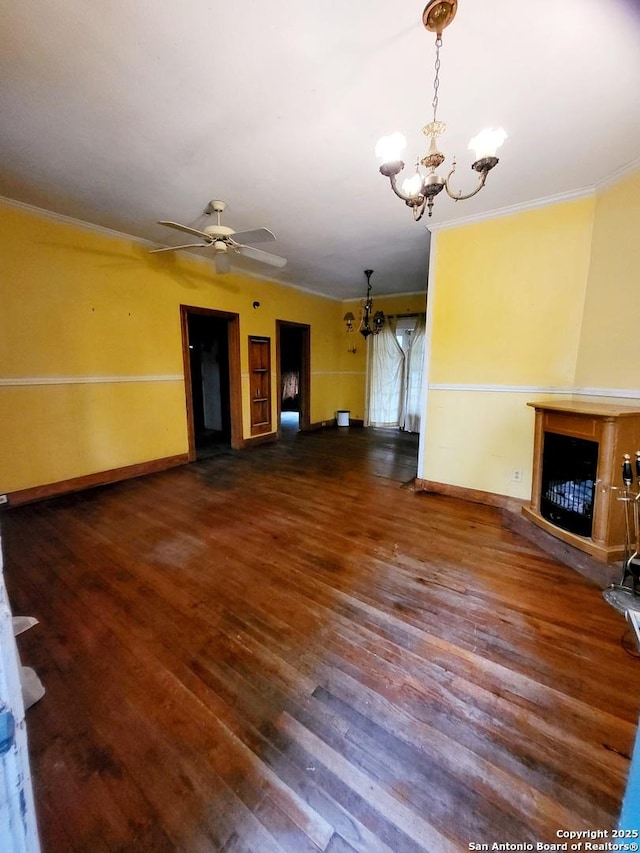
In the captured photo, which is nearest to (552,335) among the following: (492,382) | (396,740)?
(492,382)

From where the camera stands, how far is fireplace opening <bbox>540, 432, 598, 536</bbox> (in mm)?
2338

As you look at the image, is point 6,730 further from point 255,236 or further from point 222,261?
point 222,261

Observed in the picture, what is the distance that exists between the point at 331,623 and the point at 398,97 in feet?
9.23

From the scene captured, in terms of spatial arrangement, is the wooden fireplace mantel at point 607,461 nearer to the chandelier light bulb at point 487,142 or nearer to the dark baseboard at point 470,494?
the dark baseboard at point 470,494

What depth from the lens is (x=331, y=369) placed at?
7.20 m

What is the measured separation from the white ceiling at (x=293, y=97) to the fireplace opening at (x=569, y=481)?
1.96 meters

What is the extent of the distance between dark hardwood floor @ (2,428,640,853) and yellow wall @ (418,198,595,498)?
3.05ft

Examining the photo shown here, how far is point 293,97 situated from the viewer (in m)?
1.78

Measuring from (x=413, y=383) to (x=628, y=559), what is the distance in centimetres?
482

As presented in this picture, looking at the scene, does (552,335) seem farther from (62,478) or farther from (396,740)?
(62,478)

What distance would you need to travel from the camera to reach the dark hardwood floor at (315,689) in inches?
39.8

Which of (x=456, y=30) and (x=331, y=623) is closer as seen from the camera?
(x=456, y=30)

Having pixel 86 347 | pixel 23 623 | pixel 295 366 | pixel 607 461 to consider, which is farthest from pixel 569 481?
pixel 295 366

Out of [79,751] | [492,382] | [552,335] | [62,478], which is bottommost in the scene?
[79,751]
